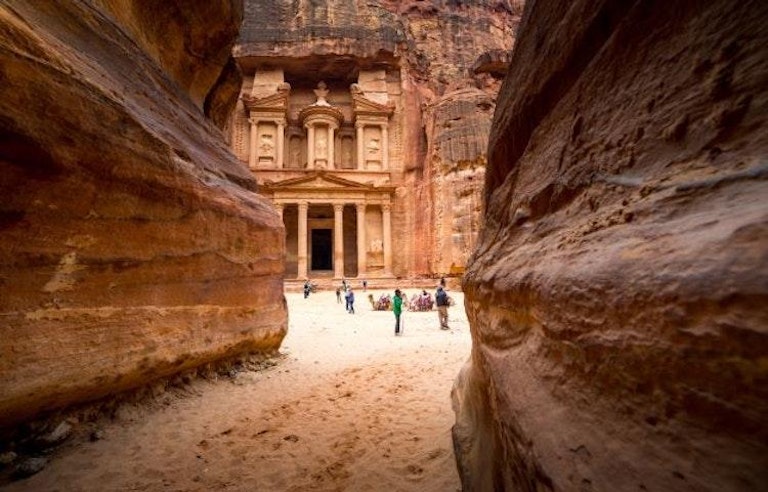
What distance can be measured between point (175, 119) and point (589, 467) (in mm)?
5247

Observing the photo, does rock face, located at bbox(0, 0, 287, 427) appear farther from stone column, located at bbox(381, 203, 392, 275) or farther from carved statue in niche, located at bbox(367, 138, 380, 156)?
carved statue in niche, located at bbox(367, 138, 380, 156)

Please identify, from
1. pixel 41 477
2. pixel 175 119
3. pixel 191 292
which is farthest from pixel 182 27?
pixel 41 477

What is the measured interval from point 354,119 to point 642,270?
28.9 m

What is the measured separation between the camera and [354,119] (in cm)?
2802

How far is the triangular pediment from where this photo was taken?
80.9 feet

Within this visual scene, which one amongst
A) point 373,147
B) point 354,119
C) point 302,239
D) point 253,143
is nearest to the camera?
point 302,239

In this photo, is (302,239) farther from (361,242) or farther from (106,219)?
(106,219)

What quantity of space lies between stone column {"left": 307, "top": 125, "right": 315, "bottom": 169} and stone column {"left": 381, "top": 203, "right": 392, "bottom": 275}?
6.44 metres

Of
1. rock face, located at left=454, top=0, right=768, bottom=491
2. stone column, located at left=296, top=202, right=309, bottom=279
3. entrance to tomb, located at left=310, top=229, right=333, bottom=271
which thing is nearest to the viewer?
rock face, located at left=454, top=0, right=768, bottom=491

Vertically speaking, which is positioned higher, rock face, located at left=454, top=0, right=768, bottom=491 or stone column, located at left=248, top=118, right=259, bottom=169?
stone column, located at left=248, top=118, right=259, bottom=169

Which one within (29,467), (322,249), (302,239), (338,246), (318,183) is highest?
(318,183)

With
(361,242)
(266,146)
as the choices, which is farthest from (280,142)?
(361,242)

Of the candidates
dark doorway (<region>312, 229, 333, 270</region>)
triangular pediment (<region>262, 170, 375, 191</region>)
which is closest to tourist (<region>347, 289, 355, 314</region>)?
triangular pediment (<region>262, 170, 375, 191</region>)

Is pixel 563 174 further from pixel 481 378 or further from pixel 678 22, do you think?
pixel 481 378
